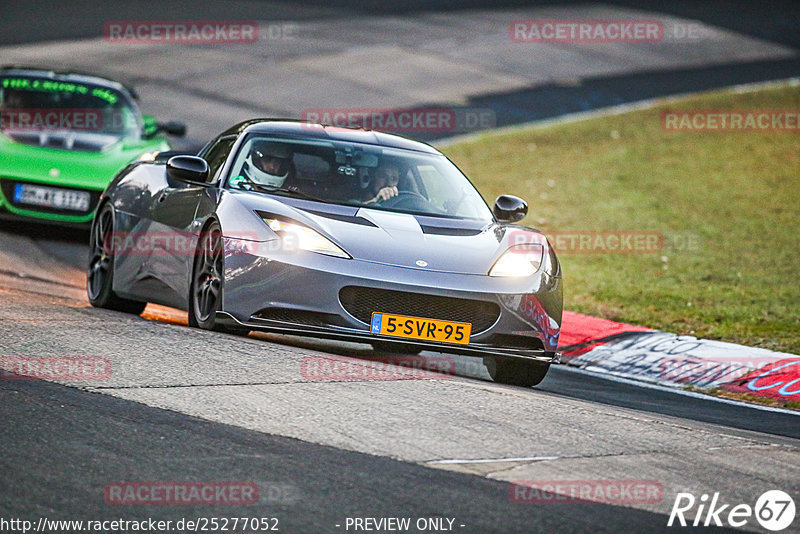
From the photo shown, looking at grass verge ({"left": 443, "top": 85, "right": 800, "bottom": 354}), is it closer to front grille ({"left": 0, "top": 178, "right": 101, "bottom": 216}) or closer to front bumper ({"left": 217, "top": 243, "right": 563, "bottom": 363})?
front bumper ({"left": 217, "top": 243, "right": 563, "bottom": 363})

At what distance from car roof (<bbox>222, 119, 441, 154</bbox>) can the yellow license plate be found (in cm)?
200

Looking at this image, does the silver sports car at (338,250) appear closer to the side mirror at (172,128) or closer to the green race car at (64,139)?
the green race car at (64,139)

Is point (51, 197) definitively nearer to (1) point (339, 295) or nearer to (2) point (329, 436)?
(1) point (339, 295)

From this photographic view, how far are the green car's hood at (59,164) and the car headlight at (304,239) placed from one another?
17.8ft

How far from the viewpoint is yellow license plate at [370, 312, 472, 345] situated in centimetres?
778

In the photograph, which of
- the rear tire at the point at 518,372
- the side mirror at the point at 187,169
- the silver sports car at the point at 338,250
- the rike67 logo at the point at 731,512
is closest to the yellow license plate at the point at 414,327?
the silver sports car at the point at 338,250

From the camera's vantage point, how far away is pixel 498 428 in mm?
6309

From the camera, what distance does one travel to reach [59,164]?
1322 cm

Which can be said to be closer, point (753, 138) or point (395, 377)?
point (395, 377)

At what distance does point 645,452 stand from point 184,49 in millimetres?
24180

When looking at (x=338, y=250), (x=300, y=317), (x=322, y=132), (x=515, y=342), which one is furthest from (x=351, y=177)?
(x=515, y=342)

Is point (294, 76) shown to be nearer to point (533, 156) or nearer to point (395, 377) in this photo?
point (533, 156)

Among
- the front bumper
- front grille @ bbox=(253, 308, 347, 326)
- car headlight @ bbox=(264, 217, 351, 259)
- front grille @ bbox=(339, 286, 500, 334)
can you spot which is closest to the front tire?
the front bumper

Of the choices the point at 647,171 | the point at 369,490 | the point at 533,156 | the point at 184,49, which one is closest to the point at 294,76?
the point at 184,49
